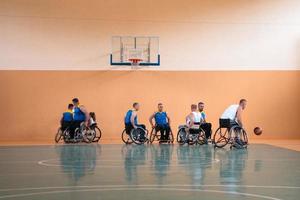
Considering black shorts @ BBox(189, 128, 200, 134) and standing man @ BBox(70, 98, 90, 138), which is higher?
standing man @ BBox(70, 98, 90, 138)

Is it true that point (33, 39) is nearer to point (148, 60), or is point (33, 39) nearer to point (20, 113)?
point (20, 113)

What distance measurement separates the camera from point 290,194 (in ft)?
13.3

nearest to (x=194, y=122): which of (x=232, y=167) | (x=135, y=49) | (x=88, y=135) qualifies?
(x=88, y=135)

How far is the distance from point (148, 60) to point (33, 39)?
121 inches

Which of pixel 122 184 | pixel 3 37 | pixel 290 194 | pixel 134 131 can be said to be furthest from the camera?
pixel 3 37

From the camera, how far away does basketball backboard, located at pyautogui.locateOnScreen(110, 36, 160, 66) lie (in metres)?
12.9

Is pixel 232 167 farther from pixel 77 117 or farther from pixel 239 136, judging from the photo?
pixel 77 117

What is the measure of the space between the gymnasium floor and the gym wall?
17.0 feet

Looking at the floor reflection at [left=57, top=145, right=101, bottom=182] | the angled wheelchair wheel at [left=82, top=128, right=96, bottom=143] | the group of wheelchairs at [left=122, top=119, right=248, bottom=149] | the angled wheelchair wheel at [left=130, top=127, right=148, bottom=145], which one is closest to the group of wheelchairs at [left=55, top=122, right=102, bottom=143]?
the angled wheelchair wheel at [left=82, top=128, right=96, bottom=143]

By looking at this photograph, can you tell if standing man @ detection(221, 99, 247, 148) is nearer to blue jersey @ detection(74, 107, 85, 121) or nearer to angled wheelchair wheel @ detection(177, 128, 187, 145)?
angled wheelchair wheel @ detection(177, 128, 187, 145)

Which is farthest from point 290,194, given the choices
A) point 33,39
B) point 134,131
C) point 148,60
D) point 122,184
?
point 33,39

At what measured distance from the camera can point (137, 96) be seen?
42.5 ft

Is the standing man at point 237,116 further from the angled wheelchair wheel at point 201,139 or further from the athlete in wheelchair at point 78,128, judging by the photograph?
the athlete in wheelchair at point 78,128

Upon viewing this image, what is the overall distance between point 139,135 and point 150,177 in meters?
5.80
